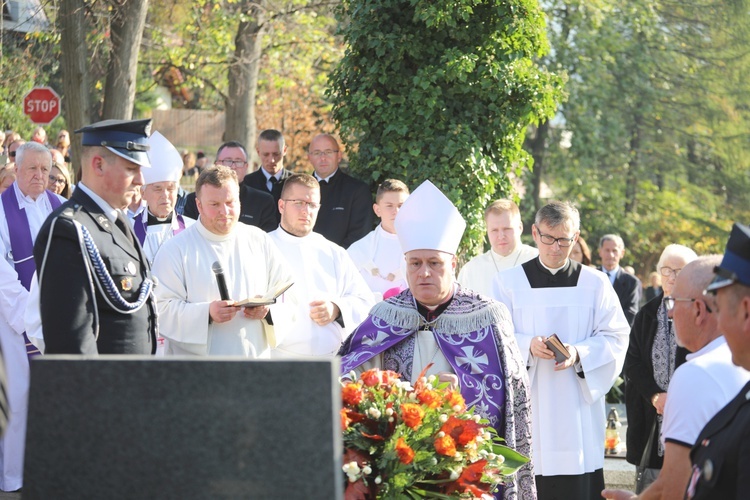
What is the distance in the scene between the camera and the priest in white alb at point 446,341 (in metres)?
5.33

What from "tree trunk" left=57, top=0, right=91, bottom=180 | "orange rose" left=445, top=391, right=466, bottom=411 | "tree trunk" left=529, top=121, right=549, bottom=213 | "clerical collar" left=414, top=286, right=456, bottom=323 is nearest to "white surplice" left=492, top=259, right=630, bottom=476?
"clerical collar" left=414, top=286, right=456, bottom=323

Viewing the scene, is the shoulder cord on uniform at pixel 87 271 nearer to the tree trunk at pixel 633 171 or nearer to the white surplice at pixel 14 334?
the white surplice at pixel 14 334

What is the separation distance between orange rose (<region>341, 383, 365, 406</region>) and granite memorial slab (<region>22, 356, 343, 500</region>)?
4.52 ft

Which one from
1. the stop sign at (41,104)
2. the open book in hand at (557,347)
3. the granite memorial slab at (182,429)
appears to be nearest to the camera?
the granite memorial slab at (182,429)

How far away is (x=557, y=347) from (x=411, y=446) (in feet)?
10.8

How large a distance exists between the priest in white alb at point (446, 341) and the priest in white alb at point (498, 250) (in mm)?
3257

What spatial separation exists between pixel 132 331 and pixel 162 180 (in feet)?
10.6

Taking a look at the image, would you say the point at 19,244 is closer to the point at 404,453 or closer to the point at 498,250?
the point at 498,250

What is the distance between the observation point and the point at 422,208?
571 centimetres

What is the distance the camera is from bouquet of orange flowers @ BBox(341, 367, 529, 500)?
3969 mm

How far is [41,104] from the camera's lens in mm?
15781

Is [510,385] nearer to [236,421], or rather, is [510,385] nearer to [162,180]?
[236,421]

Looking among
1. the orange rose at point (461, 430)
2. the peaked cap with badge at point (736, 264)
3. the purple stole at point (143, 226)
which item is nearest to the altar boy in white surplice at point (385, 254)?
the purple stole at point (143, 226)

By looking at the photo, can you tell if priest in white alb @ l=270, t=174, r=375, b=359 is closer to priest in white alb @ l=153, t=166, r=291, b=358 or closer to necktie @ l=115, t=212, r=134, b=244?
priest in white alb @ l=153, t=166, r=291, b=358
